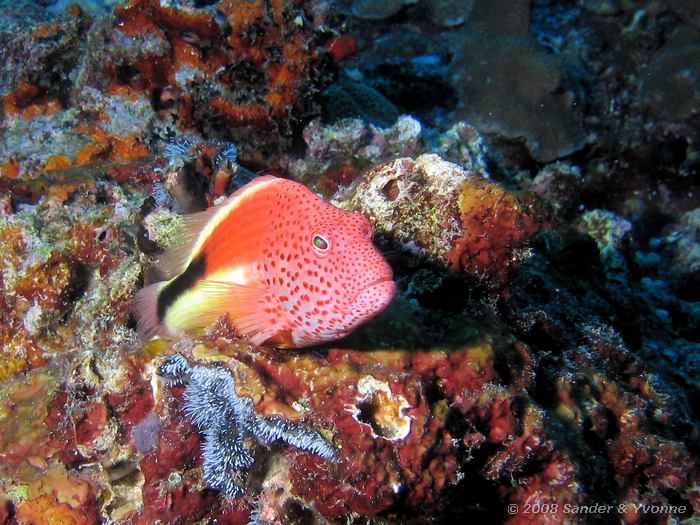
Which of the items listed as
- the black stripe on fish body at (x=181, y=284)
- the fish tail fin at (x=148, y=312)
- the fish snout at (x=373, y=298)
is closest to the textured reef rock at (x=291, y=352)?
the fish tail fin at (x=148, y=312)

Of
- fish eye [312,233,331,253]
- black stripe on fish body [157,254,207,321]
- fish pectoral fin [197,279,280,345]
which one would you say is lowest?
black stripe on fish body [157,254,207,321]

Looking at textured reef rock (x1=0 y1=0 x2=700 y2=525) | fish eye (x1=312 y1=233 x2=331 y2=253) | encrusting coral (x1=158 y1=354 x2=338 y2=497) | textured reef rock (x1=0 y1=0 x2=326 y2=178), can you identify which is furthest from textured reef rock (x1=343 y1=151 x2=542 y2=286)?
textured reef rock (x1=0 y1=0 x2=326 y2=178)

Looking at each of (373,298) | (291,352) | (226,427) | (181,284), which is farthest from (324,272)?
(181,284)

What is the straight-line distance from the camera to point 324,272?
252cm

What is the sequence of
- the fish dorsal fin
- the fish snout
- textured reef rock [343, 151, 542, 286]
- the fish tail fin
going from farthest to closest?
textured reef rock [343, 151, 542, 286], the fish tail fin, the fish dorsal fin, the fish snout

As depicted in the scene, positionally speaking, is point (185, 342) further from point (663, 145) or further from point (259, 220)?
A: point (663, 145)

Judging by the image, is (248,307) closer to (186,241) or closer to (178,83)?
(186,241)

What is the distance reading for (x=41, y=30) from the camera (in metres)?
6.19

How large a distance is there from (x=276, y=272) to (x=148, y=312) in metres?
1.18

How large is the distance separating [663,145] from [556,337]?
7.11m

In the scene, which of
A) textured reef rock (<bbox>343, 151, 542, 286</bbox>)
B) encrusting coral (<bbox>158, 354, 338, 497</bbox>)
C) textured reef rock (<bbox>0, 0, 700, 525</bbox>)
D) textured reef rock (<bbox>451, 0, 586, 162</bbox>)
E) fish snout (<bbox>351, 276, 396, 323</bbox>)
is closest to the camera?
fish snout (<bbox>351, 276, 396, 323</bbox>)

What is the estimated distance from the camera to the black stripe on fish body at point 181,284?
311cm

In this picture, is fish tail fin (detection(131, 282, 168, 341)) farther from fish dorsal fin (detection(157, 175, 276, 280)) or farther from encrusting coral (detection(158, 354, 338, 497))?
encrusting coral (detection(158, 354, 338, 497))

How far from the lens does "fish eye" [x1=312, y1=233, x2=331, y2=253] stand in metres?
2.53
